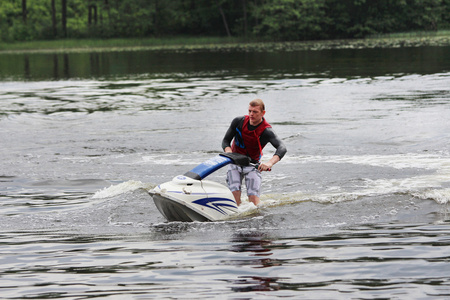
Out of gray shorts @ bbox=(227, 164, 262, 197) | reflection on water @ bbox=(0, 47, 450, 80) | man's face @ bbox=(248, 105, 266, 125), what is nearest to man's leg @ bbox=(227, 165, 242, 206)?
gray shorts @ bbox=(227, 164, 262, 197)

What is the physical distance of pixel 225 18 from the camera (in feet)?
271

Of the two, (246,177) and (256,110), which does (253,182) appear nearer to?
(246,177)

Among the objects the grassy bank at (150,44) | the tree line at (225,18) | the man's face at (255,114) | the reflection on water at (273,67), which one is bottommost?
the reflection on water at (273,67)

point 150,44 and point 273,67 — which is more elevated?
point 150,44

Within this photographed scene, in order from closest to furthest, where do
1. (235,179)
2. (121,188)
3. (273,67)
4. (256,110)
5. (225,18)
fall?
1. (256,110)
2. (235,179)
3. (121,188)
4. (273,67)
5. (225,18)

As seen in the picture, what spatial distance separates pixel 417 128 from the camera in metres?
16.8

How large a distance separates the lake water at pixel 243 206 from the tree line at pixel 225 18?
4449cm

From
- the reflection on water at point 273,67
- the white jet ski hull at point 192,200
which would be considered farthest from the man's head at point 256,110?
the reflection on water at point 273,67

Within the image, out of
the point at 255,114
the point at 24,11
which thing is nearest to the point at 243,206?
the point at 255,114

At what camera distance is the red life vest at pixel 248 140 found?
917 centimetres

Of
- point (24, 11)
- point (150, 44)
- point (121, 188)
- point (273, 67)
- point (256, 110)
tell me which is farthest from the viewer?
point (24, 11)

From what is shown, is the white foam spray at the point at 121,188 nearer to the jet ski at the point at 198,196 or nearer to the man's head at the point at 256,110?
the jet ski at the point at 198,196

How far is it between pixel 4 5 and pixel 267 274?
87.5 m

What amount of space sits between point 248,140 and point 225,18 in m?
75.2
